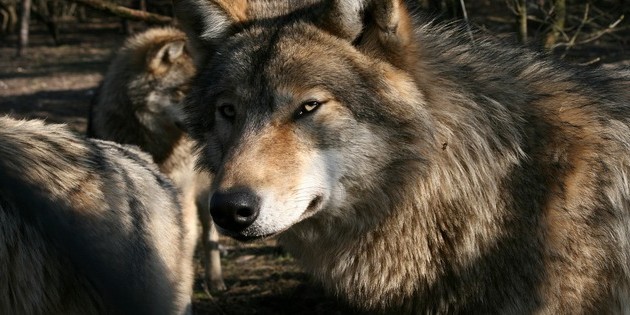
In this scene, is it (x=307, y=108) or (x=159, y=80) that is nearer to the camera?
(x=307, y=108)

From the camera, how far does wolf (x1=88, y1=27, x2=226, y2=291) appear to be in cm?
678

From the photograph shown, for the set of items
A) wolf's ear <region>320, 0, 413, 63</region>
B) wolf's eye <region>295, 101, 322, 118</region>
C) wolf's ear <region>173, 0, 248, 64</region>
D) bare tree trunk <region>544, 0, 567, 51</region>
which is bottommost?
bare tree trunk <region>544, 0, 567, 51</region>

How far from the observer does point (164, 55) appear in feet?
22.8

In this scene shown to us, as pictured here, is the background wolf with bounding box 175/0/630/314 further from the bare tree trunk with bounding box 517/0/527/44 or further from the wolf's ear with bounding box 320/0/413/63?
the bare tree trunk with bounding box 517/0/527/44

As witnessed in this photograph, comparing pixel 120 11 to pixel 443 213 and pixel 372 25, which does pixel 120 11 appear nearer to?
pixel 372 25

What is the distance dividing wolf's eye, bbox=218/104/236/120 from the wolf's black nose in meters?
0.49

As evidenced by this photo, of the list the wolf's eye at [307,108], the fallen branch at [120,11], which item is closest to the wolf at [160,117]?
the fallen branch at [120,11]

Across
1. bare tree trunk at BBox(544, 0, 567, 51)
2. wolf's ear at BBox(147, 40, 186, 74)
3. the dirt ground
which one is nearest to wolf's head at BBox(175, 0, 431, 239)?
the dirt ground

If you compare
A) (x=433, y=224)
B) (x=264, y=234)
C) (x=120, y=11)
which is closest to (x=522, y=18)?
(x=120, y=11)

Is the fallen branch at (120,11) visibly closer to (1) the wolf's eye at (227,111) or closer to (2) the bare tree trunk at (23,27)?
(1) the wolf's eye at (227,111)

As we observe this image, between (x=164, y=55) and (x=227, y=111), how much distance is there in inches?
148

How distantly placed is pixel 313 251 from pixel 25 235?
113 centimetres

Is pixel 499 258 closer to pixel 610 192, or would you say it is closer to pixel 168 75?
pixel 610 192

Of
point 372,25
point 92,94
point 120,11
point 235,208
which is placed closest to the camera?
point 235,208
